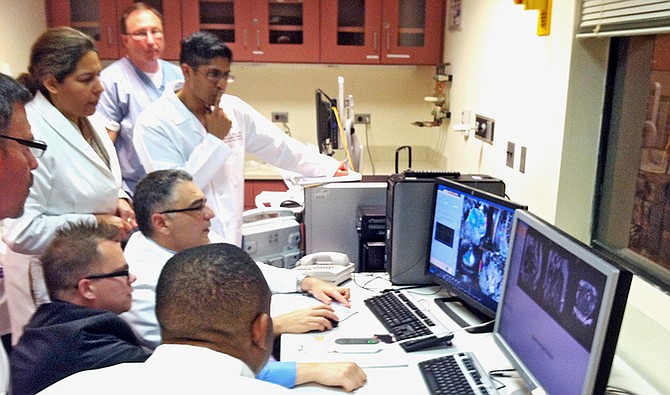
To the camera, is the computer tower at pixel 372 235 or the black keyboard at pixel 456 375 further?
the computer tower at pixel 372 235

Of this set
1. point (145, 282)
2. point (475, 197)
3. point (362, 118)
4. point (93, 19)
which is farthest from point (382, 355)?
point (93, 19)

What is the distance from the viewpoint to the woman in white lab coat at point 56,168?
5.52ft

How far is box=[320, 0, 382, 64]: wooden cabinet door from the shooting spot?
377 centimetres

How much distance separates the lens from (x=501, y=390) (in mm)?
1331

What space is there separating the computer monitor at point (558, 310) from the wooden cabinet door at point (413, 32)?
108 inches

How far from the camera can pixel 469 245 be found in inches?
65.1

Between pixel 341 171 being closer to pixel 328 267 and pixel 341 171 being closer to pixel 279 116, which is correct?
pixel 328 267

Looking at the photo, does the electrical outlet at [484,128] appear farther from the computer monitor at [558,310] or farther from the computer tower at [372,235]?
the computer monitor at [558,310]

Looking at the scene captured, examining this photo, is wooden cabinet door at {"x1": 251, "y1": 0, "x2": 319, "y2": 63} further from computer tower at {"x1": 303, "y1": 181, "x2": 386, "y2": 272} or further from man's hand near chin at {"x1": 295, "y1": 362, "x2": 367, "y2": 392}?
man's hand near chin at {"x1": 295, "y1": 362, "x2": 367, "y2": 392}

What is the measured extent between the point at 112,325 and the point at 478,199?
1034 mm

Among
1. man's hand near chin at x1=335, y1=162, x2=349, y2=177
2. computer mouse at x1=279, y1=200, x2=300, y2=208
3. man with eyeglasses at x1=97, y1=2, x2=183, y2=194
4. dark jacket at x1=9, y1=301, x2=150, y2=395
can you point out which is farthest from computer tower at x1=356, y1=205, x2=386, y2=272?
man with eyeglasses at x1=97, y1=2, x2=183, y2=194

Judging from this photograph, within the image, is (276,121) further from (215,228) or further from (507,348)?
(507,348)

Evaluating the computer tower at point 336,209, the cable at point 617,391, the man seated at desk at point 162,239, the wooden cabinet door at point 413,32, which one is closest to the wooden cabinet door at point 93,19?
the wooden cabinet door at point 413,32

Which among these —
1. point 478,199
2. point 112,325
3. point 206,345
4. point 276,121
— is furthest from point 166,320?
point 276,121
